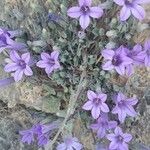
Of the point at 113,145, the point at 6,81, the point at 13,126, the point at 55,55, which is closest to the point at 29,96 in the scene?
the point at 6,81

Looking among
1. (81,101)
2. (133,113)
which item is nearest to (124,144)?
(133,113)

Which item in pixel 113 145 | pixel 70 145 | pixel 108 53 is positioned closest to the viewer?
pixel 108 53

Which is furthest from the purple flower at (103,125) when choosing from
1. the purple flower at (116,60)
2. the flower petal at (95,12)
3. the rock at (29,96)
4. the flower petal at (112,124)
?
the flower petal at (95,12)

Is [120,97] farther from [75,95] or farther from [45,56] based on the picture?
[45,56]

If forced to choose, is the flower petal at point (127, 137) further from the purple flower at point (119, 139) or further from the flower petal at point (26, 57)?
the flower petal at point (26, 57)

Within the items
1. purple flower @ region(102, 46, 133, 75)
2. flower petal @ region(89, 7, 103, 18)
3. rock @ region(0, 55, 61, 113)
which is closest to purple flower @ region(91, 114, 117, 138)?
rock @ region(0, 55, 61, 113)

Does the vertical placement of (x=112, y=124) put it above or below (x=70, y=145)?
above
